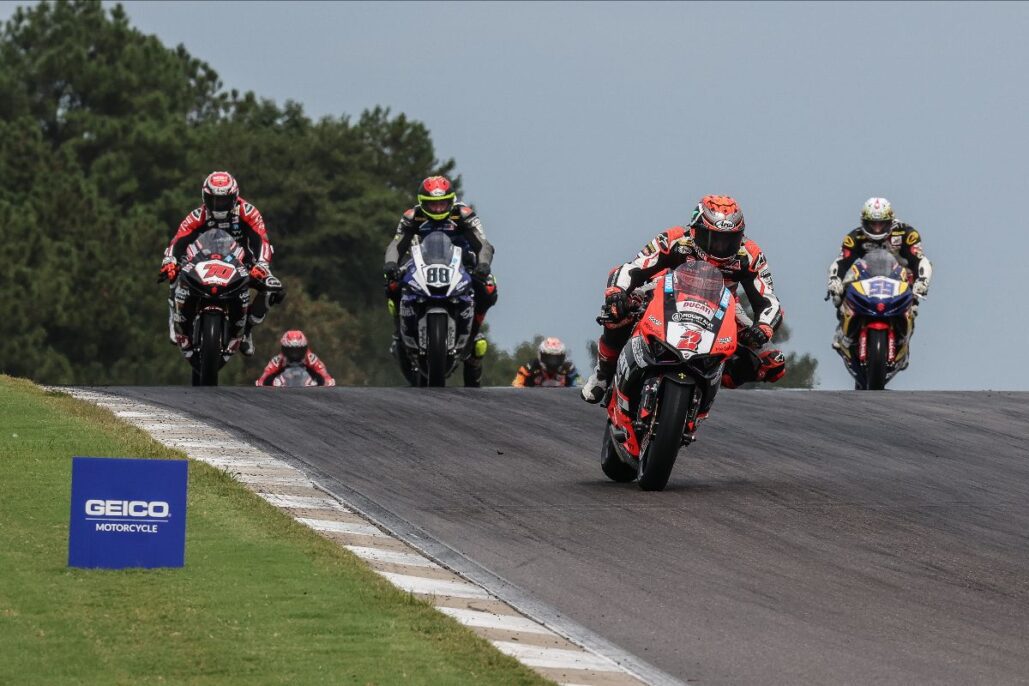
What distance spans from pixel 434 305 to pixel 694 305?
8352mm

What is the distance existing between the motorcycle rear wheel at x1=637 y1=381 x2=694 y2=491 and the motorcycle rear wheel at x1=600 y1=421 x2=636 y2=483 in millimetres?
591

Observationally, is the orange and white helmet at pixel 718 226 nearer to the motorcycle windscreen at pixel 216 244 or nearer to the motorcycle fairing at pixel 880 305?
the motorcycle windscreen at pixel 216 244

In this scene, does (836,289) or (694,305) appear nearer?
(694,305)

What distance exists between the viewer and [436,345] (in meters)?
21.7

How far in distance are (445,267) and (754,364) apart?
7.62m

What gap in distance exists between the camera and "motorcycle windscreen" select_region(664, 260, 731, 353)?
44.1 ft

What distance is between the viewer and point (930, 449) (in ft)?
56.2

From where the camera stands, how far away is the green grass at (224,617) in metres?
8.35

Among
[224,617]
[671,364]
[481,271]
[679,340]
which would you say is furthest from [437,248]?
[224,617]

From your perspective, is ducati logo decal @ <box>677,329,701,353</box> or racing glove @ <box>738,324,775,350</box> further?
racing glove @ <box>738,324,775,350</box>

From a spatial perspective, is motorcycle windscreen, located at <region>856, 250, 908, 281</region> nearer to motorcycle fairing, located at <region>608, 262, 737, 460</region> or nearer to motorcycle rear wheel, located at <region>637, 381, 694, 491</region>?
motorcycle fairing, located at <region>608, 262, 737, 460</region>

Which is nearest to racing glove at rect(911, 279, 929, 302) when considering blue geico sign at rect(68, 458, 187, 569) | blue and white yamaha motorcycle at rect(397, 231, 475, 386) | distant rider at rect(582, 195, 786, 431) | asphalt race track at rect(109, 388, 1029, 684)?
asphalt race track at rect(109, 388, 1029, 684)

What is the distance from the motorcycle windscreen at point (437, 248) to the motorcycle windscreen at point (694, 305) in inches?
316

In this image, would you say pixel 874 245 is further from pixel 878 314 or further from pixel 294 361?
pixel 294 361
